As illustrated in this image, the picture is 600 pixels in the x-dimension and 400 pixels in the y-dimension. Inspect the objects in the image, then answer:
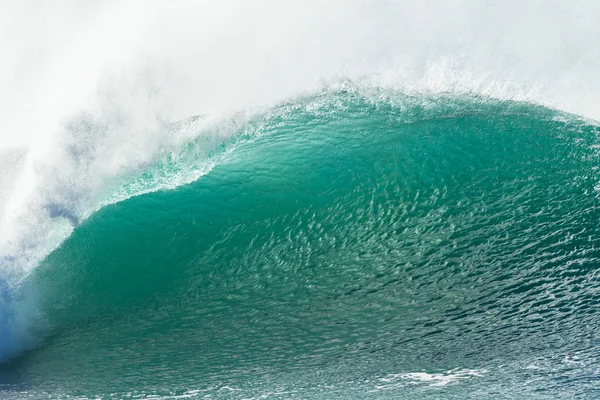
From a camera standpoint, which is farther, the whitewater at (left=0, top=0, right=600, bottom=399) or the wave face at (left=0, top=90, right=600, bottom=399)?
the whitewater at (left=0, top=0, right=600, bottom=399)

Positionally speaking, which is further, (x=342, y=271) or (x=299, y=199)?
(x=299, y=199)

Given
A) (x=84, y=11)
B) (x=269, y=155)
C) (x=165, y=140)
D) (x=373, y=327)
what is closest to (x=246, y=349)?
(x=373, y=327)

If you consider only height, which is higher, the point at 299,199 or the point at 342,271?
the point at 299,199

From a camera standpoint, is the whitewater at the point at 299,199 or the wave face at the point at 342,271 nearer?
the wave face at the point at 342,271
